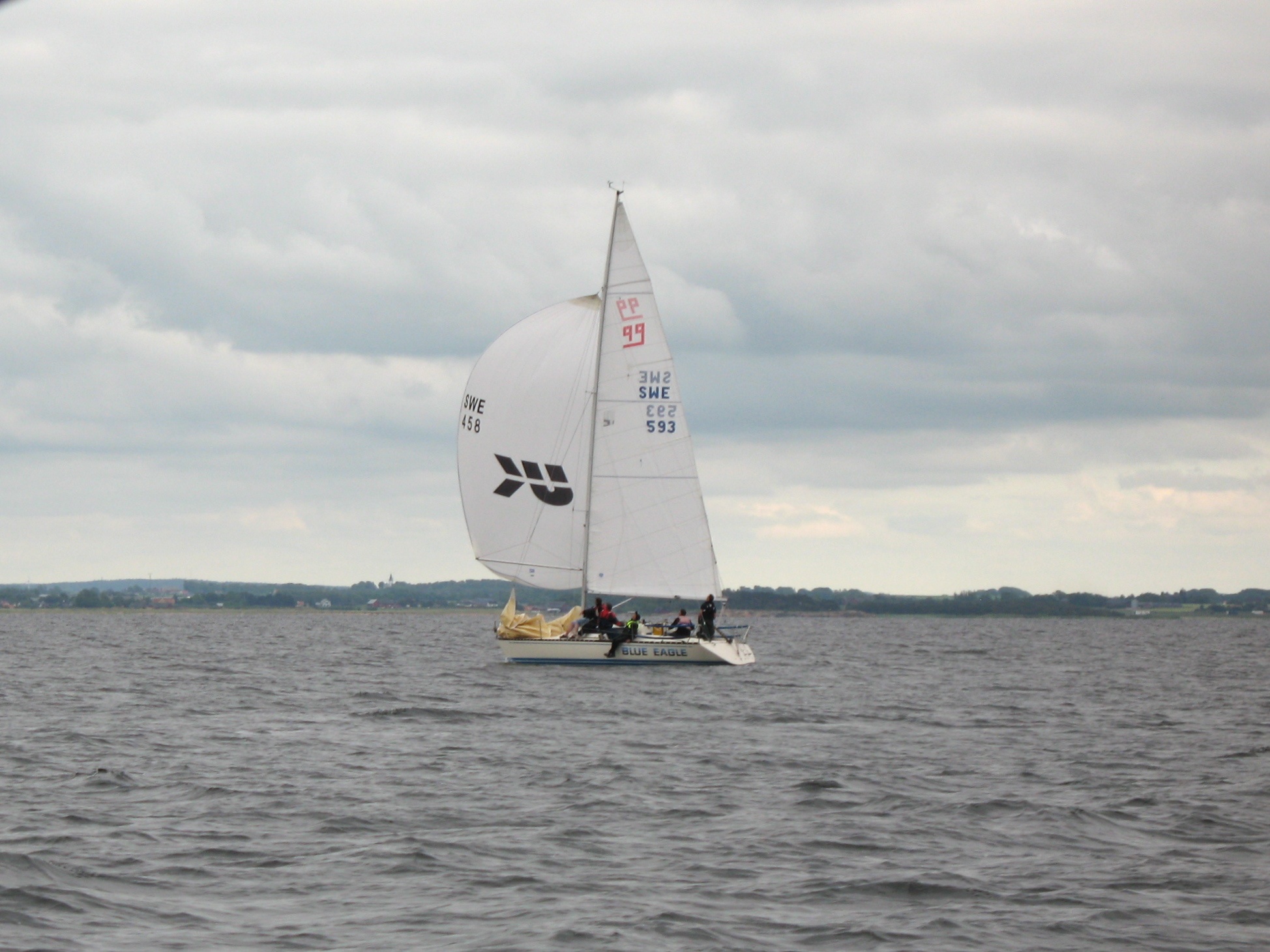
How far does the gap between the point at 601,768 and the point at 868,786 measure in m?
3.98

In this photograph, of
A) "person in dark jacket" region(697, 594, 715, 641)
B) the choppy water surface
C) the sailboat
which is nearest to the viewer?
the choppy water surface

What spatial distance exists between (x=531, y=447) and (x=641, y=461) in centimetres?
330

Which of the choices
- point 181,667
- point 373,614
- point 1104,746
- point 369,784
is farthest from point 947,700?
point 373,614

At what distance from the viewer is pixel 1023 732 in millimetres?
29375

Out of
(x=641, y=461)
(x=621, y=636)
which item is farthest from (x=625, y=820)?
(x=641, y=461)

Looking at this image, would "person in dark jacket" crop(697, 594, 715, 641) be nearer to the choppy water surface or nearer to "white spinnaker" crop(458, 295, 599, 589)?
"white spinnaker" crop(458, 295, 599, 589)

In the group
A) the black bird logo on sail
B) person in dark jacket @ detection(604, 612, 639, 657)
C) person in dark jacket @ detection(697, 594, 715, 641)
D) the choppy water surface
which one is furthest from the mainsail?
the choppy water surface

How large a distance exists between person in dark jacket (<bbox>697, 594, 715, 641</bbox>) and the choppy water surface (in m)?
5.28

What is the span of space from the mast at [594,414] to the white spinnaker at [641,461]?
9 cm

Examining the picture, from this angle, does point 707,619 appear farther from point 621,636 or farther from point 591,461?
point 591,461

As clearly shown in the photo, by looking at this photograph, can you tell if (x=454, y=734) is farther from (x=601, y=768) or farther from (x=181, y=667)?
(x=181, y=667)

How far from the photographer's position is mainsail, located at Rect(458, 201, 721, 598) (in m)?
44.3

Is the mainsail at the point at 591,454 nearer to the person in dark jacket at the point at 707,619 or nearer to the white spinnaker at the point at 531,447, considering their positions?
the white spinnaker at the point at 531,447

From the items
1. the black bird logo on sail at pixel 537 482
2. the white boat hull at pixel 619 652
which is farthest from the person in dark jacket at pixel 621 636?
the black bird logo on sail at pixel 537 482
